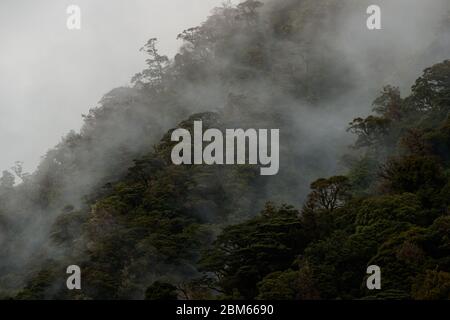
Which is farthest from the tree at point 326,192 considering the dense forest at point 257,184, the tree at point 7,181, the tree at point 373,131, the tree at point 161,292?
the tree at point 7,181

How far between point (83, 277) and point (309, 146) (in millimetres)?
22469

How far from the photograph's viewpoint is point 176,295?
33438mm

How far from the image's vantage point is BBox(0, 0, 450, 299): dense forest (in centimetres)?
3253

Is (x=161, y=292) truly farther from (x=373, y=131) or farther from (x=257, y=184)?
(x=373, y=131)

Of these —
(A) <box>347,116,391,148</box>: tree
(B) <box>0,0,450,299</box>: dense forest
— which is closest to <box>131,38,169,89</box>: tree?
(B) <box>0,0,450,299</box>: dense forest

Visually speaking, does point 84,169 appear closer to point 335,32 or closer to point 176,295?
point 335,32

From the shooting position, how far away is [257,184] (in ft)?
169

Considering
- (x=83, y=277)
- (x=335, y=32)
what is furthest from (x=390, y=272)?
(x=335, y=32)

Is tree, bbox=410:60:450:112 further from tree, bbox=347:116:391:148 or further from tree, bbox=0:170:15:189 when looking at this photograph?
tree, bbox=0:170:15:189

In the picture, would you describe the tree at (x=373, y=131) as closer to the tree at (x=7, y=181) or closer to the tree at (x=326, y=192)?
the tree at (x=326, y=192)

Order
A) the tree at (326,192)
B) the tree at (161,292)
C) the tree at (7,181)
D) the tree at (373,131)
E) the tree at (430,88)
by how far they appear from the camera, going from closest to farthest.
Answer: the tree at (161,292) → the tree at (326,192) → the tree at (373,131) → the tree at (430,88) → the tree at (7,181)

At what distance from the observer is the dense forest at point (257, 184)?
107 feet
